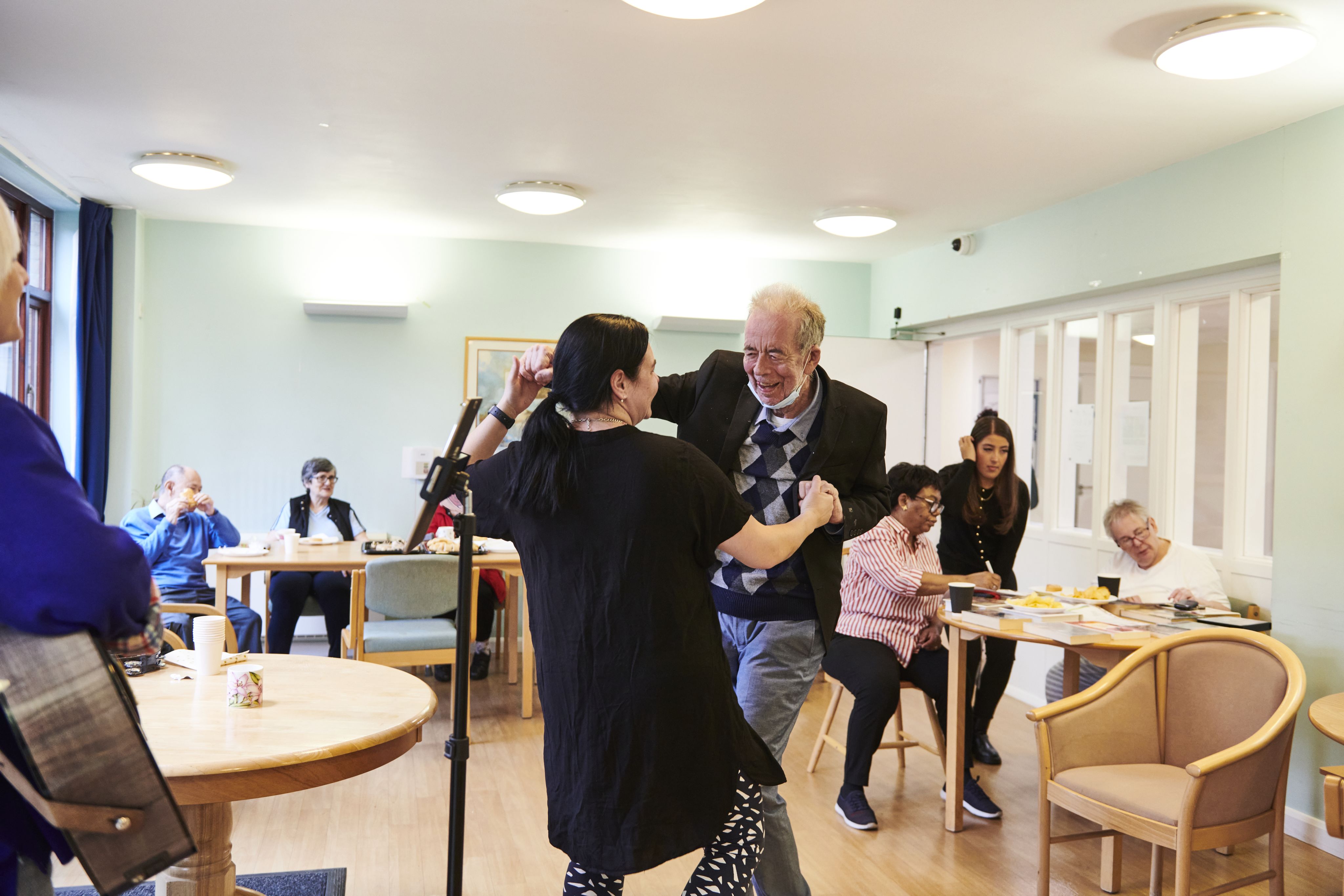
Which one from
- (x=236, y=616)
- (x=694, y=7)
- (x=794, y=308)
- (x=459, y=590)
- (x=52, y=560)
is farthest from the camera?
(x=236, y=616)

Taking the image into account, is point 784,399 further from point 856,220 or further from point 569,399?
point 856,220

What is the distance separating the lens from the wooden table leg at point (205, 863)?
2.21 meters

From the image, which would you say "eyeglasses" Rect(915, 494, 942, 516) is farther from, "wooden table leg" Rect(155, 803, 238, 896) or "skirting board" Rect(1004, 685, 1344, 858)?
"wooden table leg" Rect(155, 803, 238, 896)

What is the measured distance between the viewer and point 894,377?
659cm

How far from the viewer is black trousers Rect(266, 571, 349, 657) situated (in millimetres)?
5332

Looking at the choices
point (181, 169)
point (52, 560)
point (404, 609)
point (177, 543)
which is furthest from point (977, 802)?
point (181, 169)

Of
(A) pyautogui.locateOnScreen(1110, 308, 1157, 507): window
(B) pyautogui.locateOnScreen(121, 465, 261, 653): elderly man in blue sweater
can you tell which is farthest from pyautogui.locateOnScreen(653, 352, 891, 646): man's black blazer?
(B) pyautogui.locateOnScreen(121, 465, 261, 653): elderly man in blue sweater

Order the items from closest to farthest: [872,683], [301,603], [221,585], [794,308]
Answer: [794,308], [872,683], [221,585], [301,603]

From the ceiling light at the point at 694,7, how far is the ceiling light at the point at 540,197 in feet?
7.75

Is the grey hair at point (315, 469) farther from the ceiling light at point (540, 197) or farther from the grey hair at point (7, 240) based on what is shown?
the grey hair at point (7, 240)

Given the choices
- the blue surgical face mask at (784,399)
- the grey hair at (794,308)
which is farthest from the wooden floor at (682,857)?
the grey hair at (794,308)

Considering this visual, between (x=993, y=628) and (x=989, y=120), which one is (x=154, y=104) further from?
(x=993, y=628)

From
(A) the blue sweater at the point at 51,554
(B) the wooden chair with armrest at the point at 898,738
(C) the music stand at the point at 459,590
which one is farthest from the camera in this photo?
(B) the wooden chair with armrest at the point at 898,738

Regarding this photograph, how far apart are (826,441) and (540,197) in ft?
10.5
